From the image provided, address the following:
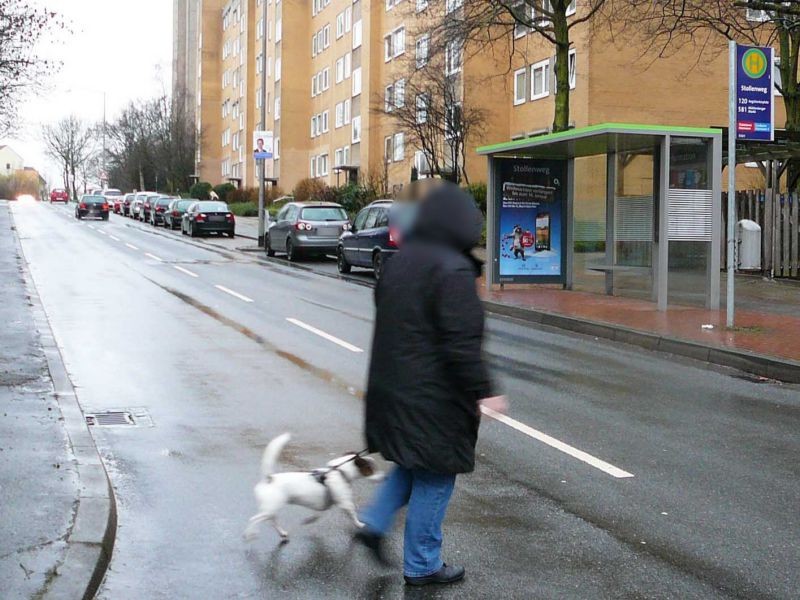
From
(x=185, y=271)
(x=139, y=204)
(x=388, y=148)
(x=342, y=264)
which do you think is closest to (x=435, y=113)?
(x=342, y=264)

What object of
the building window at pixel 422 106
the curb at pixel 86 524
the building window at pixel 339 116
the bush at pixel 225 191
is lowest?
the curb at pixel 86 524

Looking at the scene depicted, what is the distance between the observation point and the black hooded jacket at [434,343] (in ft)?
13.7

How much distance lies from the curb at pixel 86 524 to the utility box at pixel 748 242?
15833 millimetres

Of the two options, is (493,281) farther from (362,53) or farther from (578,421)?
(362,53)

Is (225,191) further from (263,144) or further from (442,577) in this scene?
(442,577)

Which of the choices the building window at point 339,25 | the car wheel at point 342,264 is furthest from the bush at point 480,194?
the building window at point 339,25

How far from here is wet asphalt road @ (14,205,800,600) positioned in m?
4.77

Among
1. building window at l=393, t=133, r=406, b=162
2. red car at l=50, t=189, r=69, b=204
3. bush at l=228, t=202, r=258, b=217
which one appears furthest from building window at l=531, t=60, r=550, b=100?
red car at l=50, t=189, r=69, b=204

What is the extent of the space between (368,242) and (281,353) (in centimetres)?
1180

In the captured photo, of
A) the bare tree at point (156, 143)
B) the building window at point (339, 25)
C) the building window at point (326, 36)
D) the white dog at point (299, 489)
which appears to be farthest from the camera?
the bare tree at point (156, 143)

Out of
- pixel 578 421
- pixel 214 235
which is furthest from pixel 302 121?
pixel 578 421

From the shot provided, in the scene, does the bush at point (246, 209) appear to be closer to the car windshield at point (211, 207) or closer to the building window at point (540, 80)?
the car windshield at point (211, 207)

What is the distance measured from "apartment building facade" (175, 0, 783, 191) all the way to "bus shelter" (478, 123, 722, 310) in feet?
26.8

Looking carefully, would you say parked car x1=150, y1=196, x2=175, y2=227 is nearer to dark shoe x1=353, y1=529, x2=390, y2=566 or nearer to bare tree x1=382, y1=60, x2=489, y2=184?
bare tree x1=382, y1=60, x2=489, y2=184
